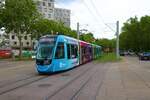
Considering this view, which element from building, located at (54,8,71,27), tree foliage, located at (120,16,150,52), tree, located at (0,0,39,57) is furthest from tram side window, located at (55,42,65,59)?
building, located at (54,8,71,27)

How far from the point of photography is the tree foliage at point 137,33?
104 meters

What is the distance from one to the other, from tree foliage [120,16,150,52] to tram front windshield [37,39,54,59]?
80.7m

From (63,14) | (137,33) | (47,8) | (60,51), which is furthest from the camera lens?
(63,14)

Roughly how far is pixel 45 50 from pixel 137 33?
89.2 meters

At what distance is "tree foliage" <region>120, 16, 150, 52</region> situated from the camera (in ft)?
343

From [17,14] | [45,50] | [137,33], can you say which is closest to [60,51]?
[45,50]

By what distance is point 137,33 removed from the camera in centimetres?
11094

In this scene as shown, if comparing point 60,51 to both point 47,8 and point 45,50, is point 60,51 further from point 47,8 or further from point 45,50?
point 47,8

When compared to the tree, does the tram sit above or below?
below

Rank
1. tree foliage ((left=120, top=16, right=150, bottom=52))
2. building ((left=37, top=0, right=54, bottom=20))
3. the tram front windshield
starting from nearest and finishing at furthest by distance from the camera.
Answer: the tram front windshield
tree foliage ((left=120, top=16, right=150, bottom=52))
building ((left=37, top=0, right=54, bottom=20))

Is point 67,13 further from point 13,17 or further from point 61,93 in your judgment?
point 61,93

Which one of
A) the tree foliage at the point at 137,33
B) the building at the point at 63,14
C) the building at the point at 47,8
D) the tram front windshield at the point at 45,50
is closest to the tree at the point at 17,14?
the tram front windshield at the point at 45,50

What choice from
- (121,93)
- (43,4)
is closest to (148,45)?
(43,4)

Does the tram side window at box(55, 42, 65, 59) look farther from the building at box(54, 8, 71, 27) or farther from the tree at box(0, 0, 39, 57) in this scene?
the building at box(54, 8, 71, 27)
